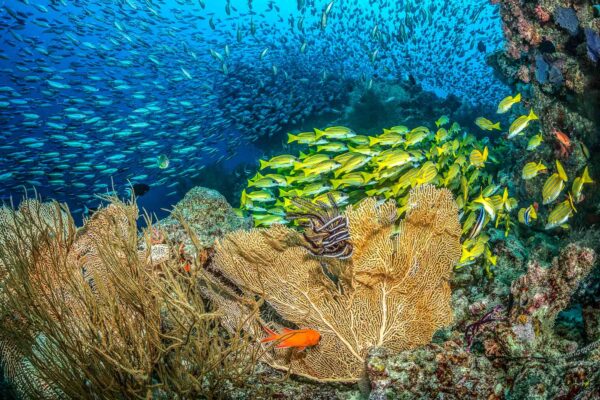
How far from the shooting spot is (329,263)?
12.9 ft

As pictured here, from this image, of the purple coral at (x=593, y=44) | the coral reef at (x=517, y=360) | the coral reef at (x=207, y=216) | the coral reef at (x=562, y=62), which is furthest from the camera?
the coral reef at (x=207, y=216)

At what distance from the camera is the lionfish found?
133 inches

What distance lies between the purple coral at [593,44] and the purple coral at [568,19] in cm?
101

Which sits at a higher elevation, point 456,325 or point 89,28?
point 89,28

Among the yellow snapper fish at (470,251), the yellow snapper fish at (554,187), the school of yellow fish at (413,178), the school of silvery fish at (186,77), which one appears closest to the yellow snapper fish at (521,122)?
the school of yellow fish at (413,178)

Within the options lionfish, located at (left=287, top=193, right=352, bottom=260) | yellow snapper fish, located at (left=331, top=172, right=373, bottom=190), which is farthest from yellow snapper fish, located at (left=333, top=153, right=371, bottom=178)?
lionfish, located at (left=287, top=193, right=352, bottom=260)

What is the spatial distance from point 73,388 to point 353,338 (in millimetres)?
2456

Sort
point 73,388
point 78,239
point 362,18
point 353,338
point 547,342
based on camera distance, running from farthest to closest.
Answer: point 362,18
point 78,239
point 353,338
point 547,342
point 73,388

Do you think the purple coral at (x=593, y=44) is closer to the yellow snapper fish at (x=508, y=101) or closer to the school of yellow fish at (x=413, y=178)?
the school of yellow fish at (x=413, y=178)

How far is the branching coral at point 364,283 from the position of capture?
138 inches

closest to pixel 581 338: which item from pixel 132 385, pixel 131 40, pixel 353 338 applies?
pixel 353 338

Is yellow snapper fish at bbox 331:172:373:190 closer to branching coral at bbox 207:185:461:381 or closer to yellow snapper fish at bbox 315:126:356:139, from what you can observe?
yellow snapper fish at bbox 315:126:356:139

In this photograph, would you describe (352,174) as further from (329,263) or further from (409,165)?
(329,263)

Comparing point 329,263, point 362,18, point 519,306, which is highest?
point 362,18
